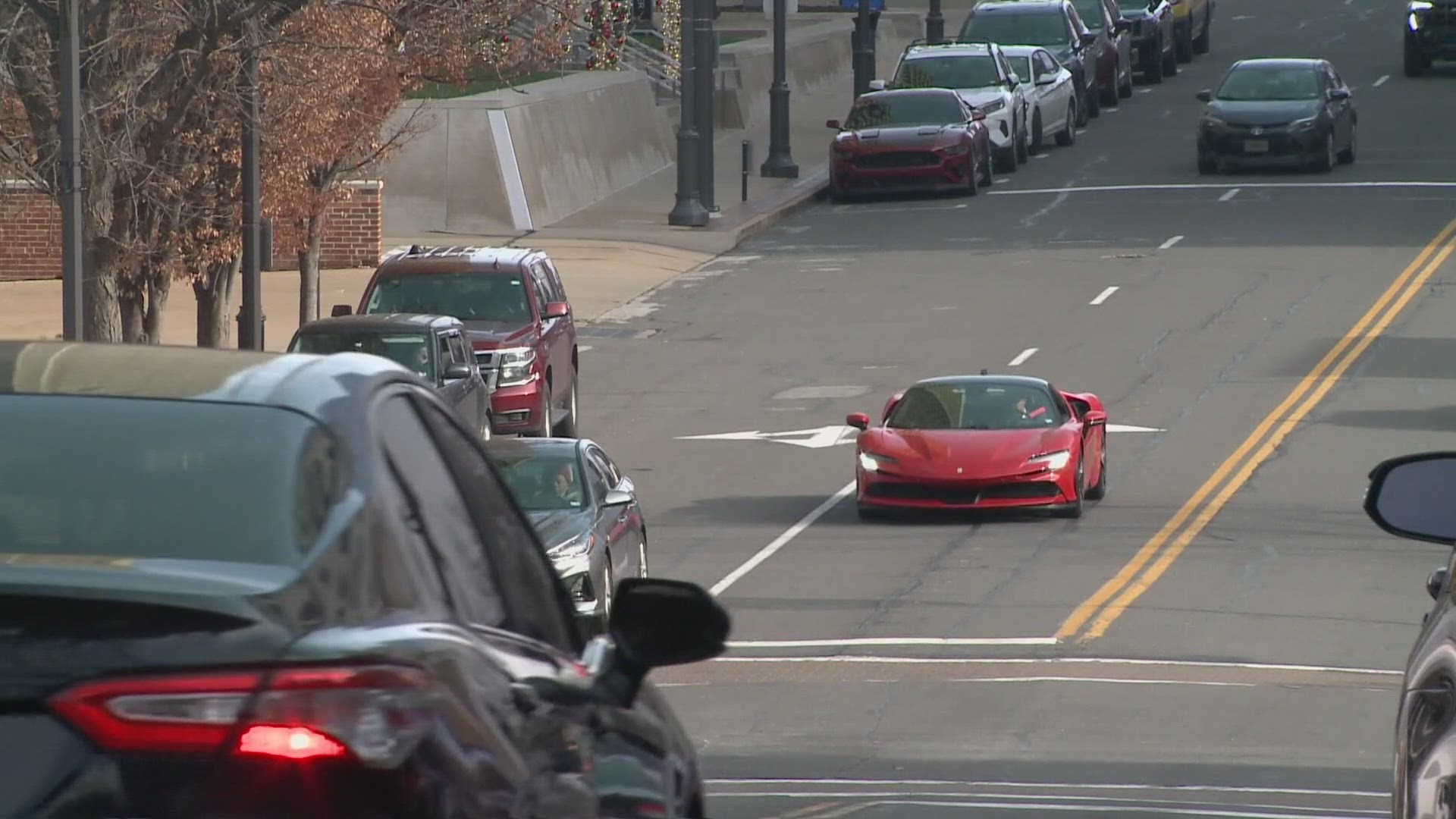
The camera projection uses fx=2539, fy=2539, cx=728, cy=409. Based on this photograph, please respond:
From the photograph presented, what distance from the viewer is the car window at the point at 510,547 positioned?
416cm

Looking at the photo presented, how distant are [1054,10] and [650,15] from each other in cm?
1212

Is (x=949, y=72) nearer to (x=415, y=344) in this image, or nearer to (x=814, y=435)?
(x=814, y=435)

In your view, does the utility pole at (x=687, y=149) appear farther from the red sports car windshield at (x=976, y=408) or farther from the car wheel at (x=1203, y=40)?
the car wheel at (x=1203, y=40)

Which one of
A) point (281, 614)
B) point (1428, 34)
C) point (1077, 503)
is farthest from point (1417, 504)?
point (1428, 34)

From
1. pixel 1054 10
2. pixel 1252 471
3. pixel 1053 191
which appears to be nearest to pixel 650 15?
pixel 1054 10

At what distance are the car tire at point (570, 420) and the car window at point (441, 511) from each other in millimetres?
22027

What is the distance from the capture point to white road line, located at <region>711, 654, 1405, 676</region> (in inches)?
622

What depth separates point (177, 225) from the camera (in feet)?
74.1

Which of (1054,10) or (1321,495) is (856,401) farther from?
(1054,10)

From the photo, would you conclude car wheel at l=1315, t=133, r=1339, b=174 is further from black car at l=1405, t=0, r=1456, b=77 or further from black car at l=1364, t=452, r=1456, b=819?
black car at l=1364, t=452, r=1456, b=819

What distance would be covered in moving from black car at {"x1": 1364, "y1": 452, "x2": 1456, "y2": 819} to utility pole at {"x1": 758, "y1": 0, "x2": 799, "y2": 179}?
130ft

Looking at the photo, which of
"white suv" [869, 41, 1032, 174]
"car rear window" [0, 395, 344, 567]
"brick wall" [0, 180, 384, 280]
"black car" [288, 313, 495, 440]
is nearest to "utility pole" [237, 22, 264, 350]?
"black car" [288, 313, 495, 440]

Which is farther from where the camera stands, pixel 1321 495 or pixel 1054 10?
pixel 1054 10

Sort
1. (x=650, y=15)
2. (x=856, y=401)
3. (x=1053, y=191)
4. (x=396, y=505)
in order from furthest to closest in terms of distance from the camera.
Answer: (x=650, y=15)
(x=1053, y=191)
(x=856, y=401)
(x=396, y=505)
